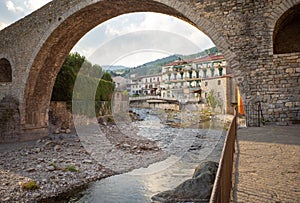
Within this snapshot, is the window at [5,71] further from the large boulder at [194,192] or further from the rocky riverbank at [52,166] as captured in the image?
the large boulder at [194,192]

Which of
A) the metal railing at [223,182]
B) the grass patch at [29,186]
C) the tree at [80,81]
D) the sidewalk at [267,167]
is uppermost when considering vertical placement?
the tree at [80,81]

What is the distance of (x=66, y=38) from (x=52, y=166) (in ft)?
18.2

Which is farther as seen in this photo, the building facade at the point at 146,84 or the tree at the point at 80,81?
the building facade at the point at 146,84

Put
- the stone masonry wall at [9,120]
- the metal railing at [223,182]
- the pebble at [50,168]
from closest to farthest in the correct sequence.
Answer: the metal railing at [223,182]
the pebble at [50,168]
the stone masonry wall at [9,120]

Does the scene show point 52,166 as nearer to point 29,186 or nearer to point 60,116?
point 29,186

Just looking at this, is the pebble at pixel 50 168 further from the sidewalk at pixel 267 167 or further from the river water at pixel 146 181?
the sidewalk at pixel 267 167

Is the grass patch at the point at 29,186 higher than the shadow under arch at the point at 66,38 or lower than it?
lower

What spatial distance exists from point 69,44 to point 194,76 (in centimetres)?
2567

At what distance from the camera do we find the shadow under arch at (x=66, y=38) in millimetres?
6797

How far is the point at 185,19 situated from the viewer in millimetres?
8352

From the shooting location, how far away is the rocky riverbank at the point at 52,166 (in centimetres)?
534

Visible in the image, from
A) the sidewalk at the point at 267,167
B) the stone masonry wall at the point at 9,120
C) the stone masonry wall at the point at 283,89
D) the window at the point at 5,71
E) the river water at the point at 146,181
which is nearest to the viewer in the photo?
the sidewalk at the point at 267,167

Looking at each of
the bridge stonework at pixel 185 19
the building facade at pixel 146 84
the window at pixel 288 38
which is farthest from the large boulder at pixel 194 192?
the building facade at pixel 146 84

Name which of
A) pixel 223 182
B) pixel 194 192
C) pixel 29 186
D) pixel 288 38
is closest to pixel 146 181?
pixel 194 192
